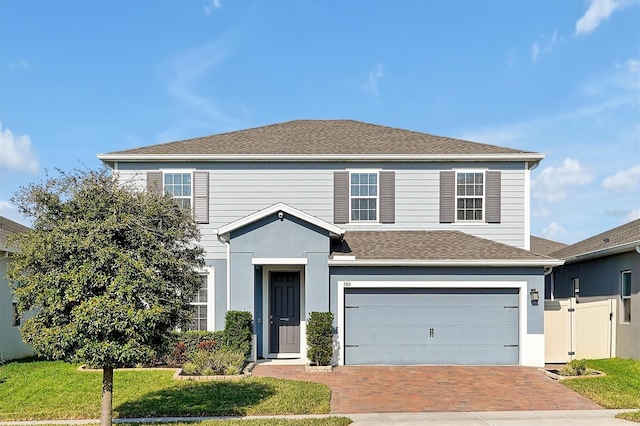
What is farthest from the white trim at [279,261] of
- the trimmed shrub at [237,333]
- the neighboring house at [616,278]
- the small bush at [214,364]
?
the neighboring house at [616,278]

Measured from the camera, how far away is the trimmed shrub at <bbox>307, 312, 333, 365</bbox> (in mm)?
12141

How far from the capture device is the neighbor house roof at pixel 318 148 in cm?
1517

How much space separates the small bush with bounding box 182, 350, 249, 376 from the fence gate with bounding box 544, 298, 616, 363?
8316 mm

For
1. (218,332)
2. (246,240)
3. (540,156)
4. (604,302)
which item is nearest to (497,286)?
(604,302)

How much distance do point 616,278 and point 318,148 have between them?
953 cm

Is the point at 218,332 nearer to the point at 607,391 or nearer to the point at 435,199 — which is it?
the point at 435,199

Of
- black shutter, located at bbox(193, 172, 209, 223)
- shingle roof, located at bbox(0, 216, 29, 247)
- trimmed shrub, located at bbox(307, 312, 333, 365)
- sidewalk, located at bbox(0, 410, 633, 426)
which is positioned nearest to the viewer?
sidewalk, located at bbox(0, 410, 633, 426)

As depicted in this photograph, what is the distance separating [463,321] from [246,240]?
6.14 meters

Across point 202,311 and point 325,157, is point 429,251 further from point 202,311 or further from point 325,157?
point 202,311

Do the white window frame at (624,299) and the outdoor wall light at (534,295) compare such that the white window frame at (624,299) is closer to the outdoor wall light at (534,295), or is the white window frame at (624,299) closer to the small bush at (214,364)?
the outdoor wall light at (534,295)

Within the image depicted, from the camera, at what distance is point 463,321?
513 inches

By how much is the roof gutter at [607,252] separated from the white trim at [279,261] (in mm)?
8426

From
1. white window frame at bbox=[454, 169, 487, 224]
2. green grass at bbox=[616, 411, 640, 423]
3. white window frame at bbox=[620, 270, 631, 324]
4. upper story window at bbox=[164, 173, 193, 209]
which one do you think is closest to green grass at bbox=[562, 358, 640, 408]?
green grass at bbox=[616, 411, 640, 423]

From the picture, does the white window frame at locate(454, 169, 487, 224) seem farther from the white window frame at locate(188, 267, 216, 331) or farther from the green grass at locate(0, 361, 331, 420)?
the white window frame at locate(188, 267, 216, 331)
